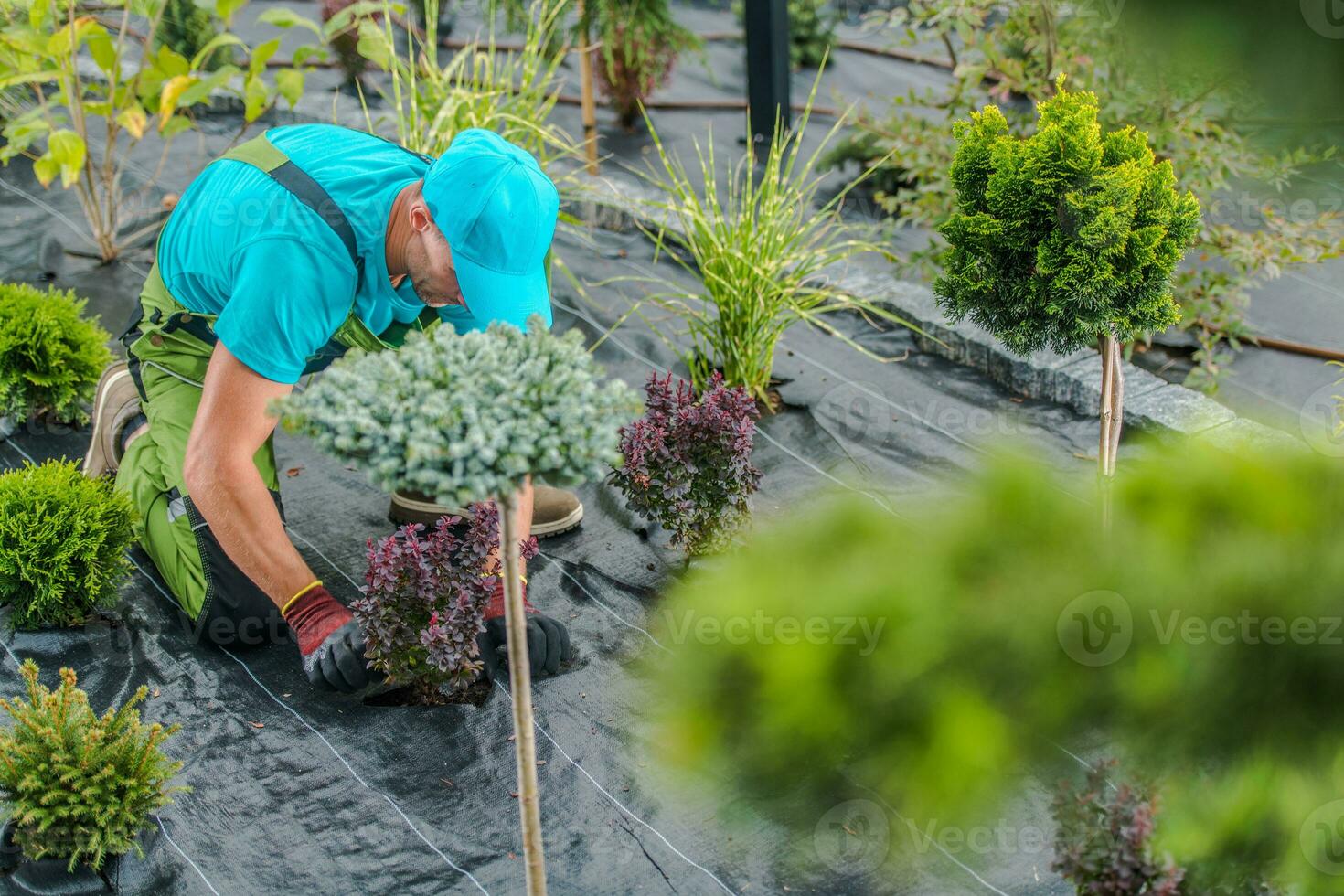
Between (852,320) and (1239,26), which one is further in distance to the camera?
(852,320)

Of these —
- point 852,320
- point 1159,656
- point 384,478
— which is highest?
point 1159,656

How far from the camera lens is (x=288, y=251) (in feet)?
7.81

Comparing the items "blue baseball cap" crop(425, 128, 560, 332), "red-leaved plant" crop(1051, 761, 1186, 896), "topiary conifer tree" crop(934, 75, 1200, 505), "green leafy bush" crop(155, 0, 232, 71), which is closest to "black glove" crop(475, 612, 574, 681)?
"blue baseball cap" crop(425, 128, 560, 332)

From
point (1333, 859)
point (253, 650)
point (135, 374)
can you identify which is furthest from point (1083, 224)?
point (135, 374)

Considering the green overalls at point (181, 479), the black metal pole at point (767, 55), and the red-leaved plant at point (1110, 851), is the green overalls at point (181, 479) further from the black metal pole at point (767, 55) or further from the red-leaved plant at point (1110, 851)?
the black metal pole at point (767, 55)

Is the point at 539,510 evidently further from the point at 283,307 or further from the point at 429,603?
the point at 283,307

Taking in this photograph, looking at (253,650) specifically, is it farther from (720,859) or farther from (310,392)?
(310,392)

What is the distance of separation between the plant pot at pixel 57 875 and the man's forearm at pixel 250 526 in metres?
0.64

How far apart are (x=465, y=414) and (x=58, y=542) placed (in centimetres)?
170

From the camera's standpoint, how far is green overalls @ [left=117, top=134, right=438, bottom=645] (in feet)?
9.32

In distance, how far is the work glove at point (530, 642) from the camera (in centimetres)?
272

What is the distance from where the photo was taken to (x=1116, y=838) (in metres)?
1.36

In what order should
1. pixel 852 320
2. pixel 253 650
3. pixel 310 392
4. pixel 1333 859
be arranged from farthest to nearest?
pixel 852 320
pixel 253 650
pixel 310 392
pixel 1333 859

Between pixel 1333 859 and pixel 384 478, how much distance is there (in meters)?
1.09
